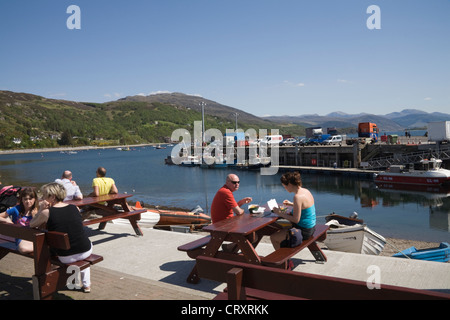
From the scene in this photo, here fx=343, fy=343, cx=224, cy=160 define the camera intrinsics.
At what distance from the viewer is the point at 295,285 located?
2852 millimetres

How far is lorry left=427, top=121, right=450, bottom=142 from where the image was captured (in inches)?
1550

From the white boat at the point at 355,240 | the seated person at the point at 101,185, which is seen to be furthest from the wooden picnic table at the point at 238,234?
the white boat at the point at 355,240

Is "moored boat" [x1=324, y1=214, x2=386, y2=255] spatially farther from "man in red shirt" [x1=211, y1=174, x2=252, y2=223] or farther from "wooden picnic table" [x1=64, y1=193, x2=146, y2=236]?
"wooden picnic table" [x1=64, y1=193, x2=146, y2=236]

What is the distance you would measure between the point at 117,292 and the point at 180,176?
49347mm

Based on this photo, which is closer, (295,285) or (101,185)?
(295,285)

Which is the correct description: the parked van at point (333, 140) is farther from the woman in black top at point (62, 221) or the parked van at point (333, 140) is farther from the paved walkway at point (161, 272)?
the woman in black top at point (62, 221)

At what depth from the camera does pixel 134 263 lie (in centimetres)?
704

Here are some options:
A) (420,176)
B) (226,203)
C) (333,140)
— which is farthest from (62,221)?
(333,140)

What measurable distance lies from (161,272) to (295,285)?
4.22 metres

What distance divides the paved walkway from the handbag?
44.1 inches

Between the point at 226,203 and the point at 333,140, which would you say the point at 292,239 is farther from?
the point at 333,140

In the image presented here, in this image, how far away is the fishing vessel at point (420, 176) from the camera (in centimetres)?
3194
